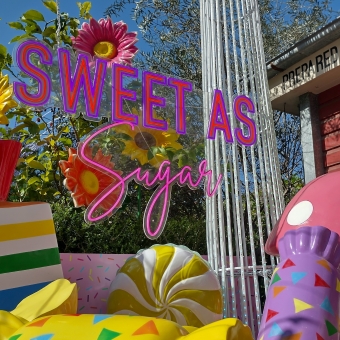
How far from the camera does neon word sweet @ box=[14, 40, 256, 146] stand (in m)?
2.54

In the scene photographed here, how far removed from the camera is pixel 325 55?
11.7 ft

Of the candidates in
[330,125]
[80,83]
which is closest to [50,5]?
[80,83]

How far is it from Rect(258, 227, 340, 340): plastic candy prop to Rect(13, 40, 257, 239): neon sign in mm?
1328

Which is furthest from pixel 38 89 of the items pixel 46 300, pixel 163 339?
pixel 163 339

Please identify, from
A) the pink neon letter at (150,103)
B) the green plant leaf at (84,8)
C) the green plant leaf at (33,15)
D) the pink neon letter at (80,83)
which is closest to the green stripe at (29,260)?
the pink neon letter at (80,83)

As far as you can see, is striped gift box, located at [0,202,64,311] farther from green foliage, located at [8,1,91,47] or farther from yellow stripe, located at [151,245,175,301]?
green foliage, located at [8,1,91,47]

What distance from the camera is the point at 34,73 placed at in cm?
254

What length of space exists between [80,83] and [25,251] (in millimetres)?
1164

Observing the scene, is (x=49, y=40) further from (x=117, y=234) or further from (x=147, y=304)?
(x=147, y=304)

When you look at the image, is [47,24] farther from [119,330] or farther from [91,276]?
[119,330]

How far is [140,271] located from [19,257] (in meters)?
0.49

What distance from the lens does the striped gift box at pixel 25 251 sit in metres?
1.69

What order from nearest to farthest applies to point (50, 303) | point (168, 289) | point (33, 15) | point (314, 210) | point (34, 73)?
point (50, 303) < point (314, 210) < point (168, 289) < point (34, 73) < point (33, 15)

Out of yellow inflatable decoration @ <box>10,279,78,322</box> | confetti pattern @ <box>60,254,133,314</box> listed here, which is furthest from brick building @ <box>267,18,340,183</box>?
yellow inflatable decoration @ <box>10,279,78,322</box>
